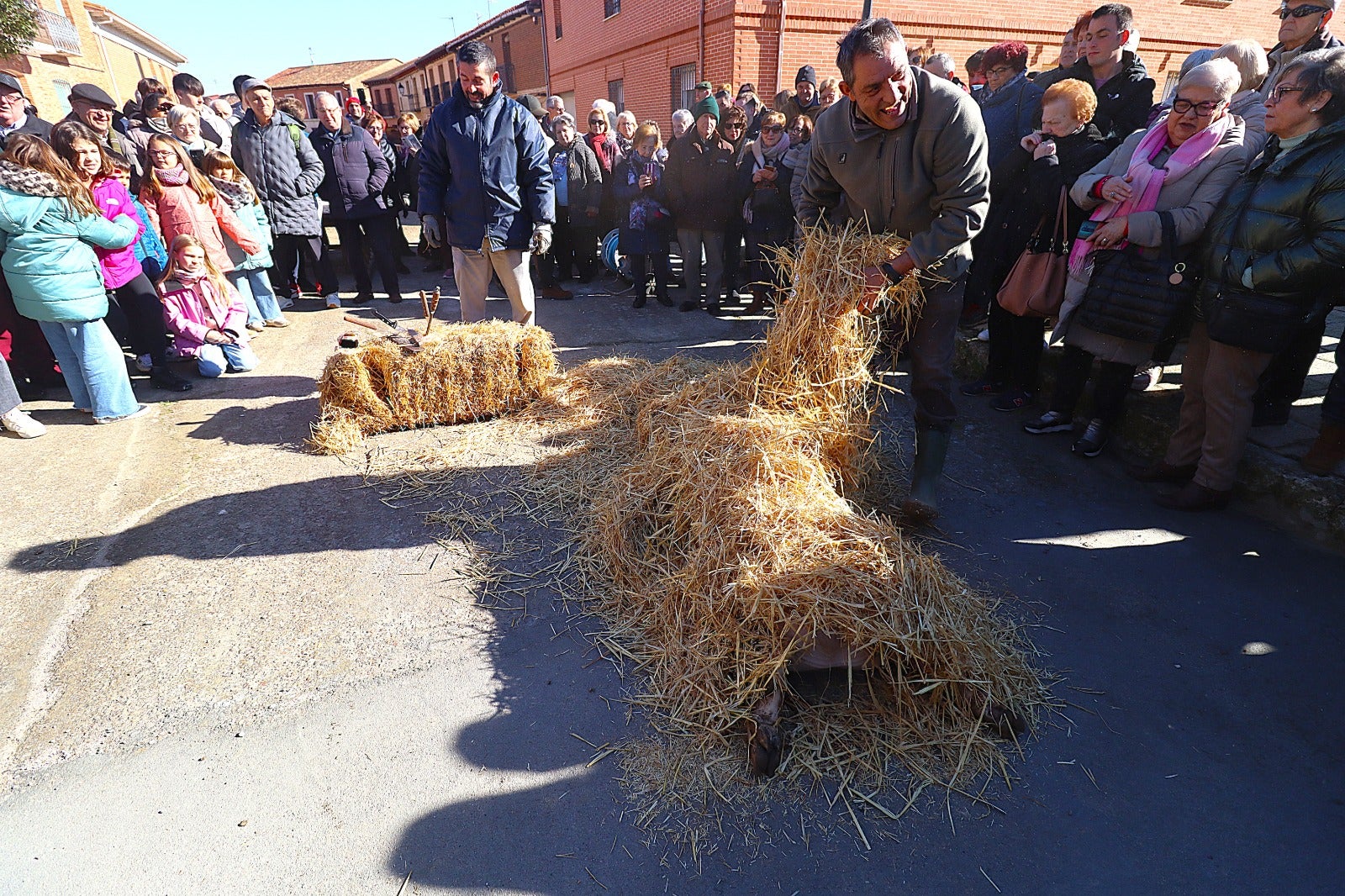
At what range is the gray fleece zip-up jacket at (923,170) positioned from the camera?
2.95 meters

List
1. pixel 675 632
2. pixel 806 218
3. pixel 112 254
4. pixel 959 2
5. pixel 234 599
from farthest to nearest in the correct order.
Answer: pixel 959 2 → pixel 112 254 → pixel 806 218 → pixel 234 599 → pixel 675 632

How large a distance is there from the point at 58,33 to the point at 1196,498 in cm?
3800

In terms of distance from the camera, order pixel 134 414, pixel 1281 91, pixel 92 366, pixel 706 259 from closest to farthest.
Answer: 1. pixel 1281 91
2. pixel 92 366
3. pixel 134 414
4. pixel 706 259

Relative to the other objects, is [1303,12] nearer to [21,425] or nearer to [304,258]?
[21,425]

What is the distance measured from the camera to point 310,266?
8.59 m

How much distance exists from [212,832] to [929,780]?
2298mm

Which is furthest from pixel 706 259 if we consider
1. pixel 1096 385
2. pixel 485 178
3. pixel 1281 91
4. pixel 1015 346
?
pixel 1281 91

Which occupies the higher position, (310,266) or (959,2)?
(959,2)

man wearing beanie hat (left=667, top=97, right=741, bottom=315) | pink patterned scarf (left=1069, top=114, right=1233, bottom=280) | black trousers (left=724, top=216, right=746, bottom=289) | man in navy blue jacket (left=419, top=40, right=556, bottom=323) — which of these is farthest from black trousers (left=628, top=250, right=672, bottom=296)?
pink patterned scarf (left=1069, top=114, right=1233, bottom=280)

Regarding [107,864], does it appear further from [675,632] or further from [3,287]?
[3,287]

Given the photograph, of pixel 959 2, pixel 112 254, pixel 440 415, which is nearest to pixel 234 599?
pixel 440 415

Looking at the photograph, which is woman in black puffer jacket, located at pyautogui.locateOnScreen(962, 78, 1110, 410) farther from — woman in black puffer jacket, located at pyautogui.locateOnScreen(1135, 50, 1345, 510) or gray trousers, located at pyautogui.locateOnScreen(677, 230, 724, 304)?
gray trousers, located at pyautogui.locateOnScreen(677, 230, 724, 304)

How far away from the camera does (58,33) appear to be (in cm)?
2588

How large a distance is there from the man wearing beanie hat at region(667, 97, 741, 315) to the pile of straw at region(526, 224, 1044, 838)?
13.2 ft
